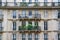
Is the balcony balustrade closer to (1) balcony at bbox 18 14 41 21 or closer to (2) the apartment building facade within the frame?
(2) the apartment building facade

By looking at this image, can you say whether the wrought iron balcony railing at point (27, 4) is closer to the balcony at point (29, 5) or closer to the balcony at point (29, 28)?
the balcony at point (29, 5)

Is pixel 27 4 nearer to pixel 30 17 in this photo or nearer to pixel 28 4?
pixel 28 4

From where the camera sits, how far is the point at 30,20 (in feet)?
228

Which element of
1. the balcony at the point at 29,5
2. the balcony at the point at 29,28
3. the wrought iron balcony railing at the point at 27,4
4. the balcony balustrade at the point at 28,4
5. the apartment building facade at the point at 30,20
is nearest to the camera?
the balcony at the point at 29,28

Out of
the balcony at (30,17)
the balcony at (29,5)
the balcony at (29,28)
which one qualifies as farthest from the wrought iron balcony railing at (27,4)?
the balcony at (29,28)

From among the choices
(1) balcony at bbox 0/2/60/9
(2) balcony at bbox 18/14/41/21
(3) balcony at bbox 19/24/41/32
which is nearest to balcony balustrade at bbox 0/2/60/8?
(1) balcony at bbox 0/2/60/9

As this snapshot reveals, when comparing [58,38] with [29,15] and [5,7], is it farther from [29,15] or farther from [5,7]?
[5,7]

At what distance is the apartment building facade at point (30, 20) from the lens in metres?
68.8

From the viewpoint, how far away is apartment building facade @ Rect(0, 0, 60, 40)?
68812mm

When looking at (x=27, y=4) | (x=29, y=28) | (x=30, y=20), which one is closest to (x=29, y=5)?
(x=27, y=4)

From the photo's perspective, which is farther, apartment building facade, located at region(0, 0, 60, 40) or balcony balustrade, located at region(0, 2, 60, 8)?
balcony balustrade, located at region(0, 2, 60, 8)

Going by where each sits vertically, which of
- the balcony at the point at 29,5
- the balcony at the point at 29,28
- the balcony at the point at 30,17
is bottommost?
the balcony at the point at 29,28

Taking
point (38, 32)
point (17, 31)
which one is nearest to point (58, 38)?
point (38, 32)

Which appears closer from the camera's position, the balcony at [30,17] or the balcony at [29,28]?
the balcony at [29,28]
